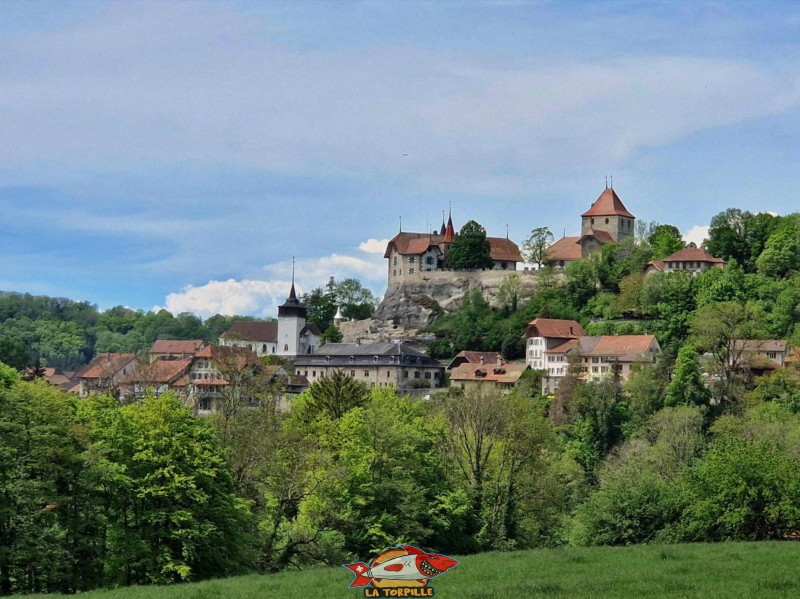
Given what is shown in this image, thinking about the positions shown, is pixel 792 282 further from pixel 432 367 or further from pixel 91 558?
pixel 91 558

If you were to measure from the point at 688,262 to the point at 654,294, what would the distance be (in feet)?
22.7

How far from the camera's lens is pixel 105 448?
35625 millimetres

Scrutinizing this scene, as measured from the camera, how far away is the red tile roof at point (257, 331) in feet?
408

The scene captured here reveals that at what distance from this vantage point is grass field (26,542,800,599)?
2505cm

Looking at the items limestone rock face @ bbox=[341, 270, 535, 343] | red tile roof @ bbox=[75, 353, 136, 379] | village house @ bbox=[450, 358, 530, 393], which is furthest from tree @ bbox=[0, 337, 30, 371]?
limestone rock face @ bbox=[341, 270, 535, 343]

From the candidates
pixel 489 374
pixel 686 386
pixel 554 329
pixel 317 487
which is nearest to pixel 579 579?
pixel 317 487

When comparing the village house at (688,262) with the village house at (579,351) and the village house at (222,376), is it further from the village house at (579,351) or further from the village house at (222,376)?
the village house at (222,376)

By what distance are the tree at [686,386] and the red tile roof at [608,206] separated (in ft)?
154

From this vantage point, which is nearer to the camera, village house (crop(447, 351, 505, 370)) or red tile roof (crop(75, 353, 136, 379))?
red tile roof (crop(75, 353, 136, 379))

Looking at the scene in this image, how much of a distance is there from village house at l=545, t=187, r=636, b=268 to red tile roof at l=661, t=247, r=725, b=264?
47.2ft

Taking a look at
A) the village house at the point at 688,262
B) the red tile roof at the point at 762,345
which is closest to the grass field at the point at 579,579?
the red tile roof at the point at 762,345

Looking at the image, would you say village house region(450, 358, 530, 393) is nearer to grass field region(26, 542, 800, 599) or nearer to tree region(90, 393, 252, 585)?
tree region(90, 393, 252, 585)

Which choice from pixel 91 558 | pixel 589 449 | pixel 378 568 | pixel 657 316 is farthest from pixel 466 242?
pixel 378 568

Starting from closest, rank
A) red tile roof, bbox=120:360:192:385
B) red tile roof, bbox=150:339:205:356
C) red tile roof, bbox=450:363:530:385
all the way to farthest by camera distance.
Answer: red tile roof, bbox=120:360:192:385, red tile roof, bbox=450:363:530:385, red tile roof, bbox=150:339:205:356
